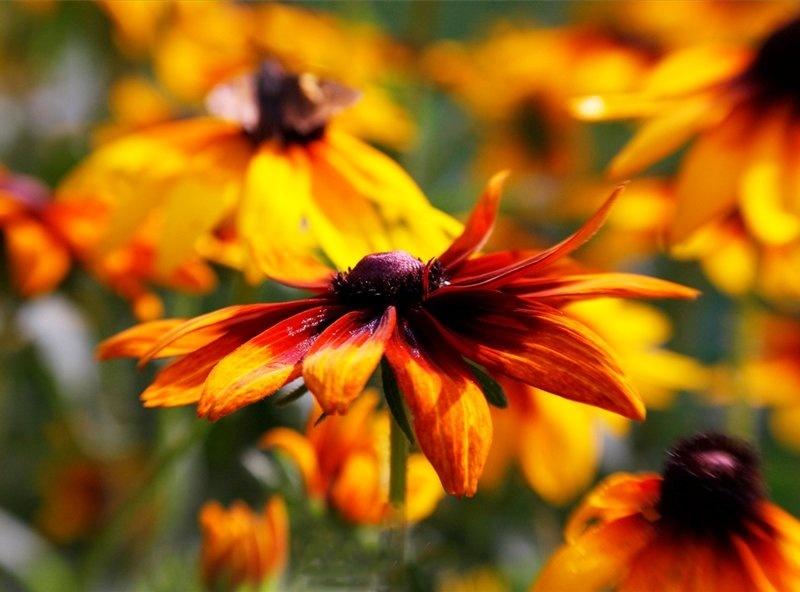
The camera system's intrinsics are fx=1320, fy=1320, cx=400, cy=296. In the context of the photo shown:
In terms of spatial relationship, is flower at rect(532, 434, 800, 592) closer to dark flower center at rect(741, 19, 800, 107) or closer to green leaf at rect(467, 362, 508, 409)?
green leaf at rect(467, 362, 508, 409)

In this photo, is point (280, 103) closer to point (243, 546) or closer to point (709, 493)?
point (243, 546)

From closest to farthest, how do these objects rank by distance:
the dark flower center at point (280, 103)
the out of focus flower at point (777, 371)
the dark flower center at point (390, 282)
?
the dark flower center at point (390, 282) < the dark flower center at point (280, 103) < the out of focus flower at point (777, 371)

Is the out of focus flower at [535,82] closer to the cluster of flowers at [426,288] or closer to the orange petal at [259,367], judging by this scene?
the cluster of flowers at [426,288]

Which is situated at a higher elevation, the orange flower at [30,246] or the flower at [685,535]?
the flower at [685,535]

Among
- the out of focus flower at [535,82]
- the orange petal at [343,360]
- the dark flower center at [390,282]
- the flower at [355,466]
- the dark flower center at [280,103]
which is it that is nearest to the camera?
the orange petal at [343,360]

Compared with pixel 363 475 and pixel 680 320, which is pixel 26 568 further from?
pixel 680 320

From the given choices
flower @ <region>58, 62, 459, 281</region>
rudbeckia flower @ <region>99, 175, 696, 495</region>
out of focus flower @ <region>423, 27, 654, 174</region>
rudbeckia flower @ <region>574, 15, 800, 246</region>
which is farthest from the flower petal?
→ out of focus flower @ <region>423, 27, 654, 174</region>

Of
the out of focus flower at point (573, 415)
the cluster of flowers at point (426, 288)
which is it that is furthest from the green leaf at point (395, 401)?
the out of focus flower at point (573, 415)
